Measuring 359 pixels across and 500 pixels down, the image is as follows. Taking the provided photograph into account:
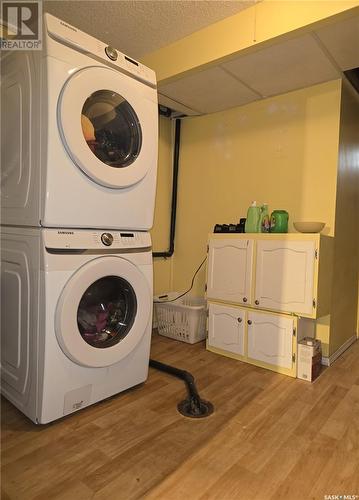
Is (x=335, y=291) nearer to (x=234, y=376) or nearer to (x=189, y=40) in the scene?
(x=234, y=376)

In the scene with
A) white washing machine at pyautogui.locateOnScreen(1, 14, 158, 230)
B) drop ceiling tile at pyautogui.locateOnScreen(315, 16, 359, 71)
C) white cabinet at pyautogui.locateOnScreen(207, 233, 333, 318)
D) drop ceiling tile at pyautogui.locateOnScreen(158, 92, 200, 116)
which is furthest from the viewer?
drop ceiling tile at pyautogui.locateOnScreen(158, 92, 200, 116)

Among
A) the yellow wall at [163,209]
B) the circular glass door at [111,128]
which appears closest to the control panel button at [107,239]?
the circular glass door at [111,128]

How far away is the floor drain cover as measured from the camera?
1.59 metres

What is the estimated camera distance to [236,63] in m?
2.05

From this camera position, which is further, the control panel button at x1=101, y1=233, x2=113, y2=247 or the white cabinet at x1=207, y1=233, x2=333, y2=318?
the white cabinet at x1=207, y1=233, x2=333, y2=318

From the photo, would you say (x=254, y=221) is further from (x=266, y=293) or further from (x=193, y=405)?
(x=193, y=405)

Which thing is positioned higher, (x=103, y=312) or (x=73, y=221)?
(x=73, y=221)

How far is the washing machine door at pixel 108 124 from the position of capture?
4.53 feet

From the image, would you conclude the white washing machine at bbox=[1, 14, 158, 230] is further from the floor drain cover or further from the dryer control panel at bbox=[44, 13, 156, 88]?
the floor drain cover

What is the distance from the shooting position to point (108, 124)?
1.63m

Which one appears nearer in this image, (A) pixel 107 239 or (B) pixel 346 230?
(A) pixel 107 239

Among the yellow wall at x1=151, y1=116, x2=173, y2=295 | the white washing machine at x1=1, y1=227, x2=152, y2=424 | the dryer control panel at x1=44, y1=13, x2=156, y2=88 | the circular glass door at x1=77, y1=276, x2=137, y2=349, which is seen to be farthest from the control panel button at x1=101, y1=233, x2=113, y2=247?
the yellow wall at x1=151, y1=116, x2=173, y2=295

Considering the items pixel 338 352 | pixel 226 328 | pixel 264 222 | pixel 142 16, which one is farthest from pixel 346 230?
pixel 142 16

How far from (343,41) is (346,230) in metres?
1.30
